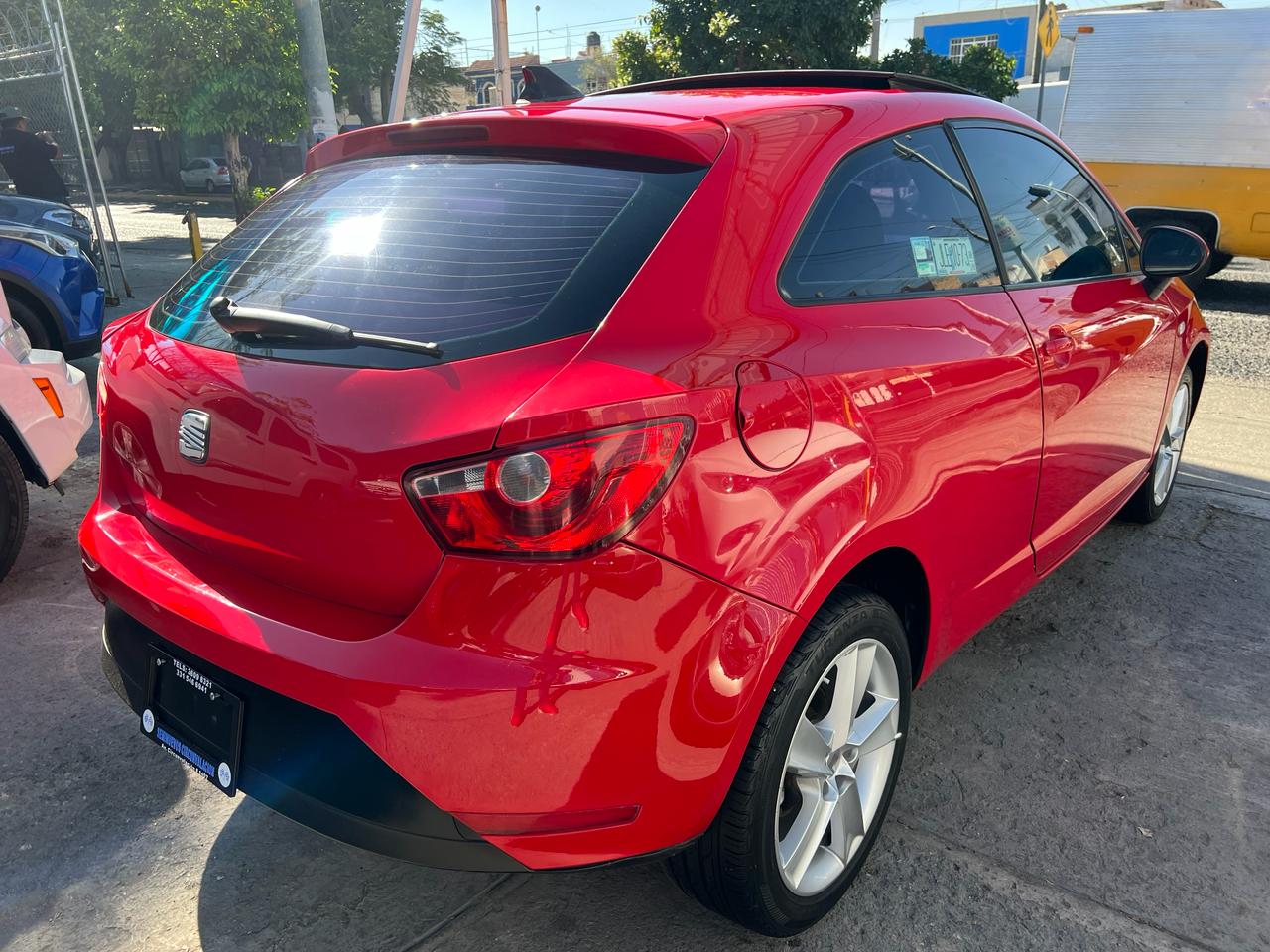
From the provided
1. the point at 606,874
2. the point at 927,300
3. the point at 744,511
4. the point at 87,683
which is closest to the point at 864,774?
the point at 606,874

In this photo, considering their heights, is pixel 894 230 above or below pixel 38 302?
above

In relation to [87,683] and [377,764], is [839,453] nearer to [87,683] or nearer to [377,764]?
[377,764]

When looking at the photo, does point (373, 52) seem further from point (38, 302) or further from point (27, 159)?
point (38, 302)

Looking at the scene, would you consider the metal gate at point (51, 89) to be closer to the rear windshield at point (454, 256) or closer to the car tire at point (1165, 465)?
the rear windshield at point (454, 256)

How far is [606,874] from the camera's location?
2389 mm

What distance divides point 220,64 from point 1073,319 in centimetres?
2317

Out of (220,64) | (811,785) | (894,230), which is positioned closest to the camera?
(811,785)

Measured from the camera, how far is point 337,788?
1754 mm

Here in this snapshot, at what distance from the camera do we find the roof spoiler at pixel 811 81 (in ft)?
8.87

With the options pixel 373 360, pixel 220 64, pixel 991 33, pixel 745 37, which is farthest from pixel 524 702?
pixel 991 33

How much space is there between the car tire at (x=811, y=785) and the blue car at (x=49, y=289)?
246 inches

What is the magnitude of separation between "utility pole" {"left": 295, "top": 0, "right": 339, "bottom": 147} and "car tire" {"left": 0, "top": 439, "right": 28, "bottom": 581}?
9.74 metres

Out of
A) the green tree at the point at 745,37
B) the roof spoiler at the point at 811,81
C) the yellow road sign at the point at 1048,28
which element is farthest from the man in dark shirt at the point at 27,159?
the yellow road sign at the point at 1048,28

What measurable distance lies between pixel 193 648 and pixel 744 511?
1.04 metres
